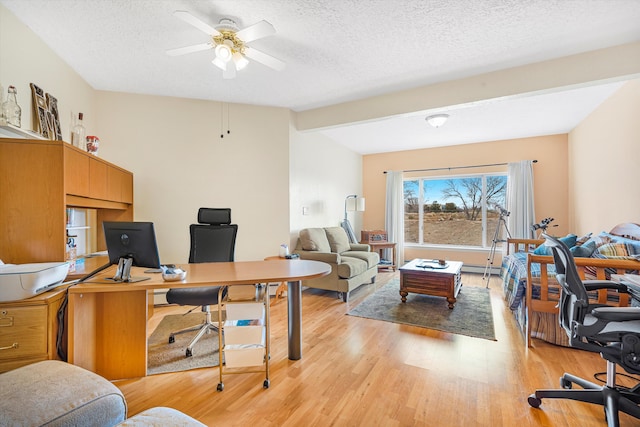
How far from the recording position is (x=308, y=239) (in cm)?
401

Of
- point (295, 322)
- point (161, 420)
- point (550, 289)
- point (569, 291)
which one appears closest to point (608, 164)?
point (550, 289)

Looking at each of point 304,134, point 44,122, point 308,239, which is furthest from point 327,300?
point 44,122

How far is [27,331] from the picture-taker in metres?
1.51

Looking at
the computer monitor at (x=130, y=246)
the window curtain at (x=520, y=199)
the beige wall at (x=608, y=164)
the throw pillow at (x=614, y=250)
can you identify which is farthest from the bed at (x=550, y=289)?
the computer monitor at (x=130, y=246)

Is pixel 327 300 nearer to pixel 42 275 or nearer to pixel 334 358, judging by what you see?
pixel 334 358

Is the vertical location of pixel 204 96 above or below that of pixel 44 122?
above

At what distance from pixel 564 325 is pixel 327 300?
100 inches

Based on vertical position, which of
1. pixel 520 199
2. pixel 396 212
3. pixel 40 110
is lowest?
pixel 396 212

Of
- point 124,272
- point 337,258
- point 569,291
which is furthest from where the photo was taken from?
point 337,258

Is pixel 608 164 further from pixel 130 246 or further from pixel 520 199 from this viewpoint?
pixel 130 246

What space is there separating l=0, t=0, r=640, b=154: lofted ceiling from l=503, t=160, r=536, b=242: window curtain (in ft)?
4.90

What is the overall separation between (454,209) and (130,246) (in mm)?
5696

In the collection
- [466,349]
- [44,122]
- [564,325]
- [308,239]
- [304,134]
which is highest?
[304,134]

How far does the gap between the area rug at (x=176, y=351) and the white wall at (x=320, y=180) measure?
1.85 m
